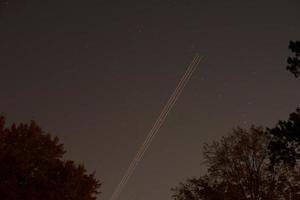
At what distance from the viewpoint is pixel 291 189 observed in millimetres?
38500

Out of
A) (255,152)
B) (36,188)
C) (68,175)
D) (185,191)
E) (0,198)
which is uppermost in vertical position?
(255,152)

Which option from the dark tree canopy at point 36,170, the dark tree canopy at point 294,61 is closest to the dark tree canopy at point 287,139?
the dark tree canopy at point 294,61

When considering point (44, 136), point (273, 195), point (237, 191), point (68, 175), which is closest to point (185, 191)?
point (237, 191)

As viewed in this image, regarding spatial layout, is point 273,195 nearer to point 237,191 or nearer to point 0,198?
point 237,191

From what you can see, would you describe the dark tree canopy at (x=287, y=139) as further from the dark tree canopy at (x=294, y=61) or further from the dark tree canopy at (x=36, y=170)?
the dark tree canopy at (x=36, y=170)

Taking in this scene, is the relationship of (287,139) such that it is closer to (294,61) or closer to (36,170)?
(294,61)

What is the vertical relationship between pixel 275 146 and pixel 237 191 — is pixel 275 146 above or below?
below

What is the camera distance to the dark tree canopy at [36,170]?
129 feet

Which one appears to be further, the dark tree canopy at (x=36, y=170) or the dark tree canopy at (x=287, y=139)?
the dark tree canopy at (x=36, y=170)

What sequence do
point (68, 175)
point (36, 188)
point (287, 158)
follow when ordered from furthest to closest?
point (68, 175), point (36, 188), point (287, 158)

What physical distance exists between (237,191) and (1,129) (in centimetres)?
2149

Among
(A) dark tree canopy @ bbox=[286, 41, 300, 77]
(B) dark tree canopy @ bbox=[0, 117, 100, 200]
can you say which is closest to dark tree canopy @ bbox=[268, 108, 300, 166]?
(A) dark tree canopy @ bbox=[286, 41, 300, 77]

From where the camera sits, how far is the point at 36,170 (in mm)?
42938

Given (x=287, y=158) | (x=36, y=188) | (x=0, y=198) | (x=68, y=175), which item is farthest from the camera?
(x=68, y=175)
